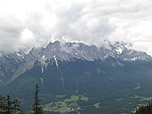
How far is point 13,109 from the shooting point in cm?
4784

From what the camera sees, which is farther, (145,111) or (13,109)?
(145,111)

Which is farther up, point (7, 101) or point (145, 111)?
point (7, 101)

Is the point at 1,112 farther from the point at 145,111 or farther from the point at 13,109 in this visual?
the point at 145,111

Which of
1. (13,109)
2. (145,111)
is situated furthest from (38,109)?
(145,111)

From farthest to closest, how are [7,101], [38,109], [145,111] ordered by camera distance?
[145,111] → [38,109] → [7,101]

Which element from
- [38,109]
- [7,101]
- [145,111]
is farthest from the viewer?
[145,111]

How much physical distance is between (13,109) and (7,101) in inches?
146

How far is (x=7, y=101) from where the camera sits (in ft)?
148

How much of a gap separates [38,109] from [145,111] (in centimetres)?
7916

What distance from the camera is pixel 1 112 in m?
46.6

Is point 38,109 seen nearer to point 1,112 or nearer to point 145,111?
point 1,112

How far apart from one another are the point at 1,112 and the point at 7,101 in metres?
3.59

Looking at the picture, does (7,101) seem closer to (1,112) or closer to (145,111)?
A: (1,112)

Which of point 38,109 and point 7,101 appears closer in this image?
point 7,101
